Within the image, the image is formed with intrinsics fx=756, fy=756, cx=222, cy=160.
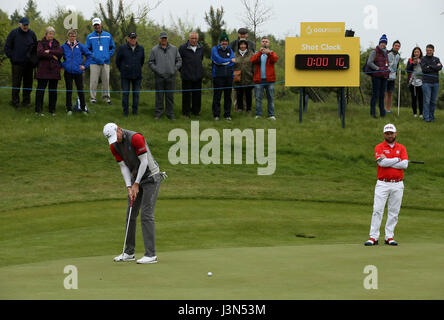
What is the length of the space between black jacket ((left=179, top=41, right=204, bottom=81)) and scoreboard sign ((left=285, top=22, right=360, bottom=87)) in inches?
112

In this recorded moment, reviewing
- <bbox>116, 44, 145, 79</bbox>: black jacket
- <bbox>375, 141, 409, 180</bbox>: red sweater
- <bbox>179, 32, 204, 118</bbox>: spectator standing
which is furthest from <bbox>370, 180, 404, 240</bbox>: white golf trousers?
<bbox>116, 44, 145, 79</bbox>: black jacket

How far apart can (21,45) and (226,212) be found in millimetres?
10280

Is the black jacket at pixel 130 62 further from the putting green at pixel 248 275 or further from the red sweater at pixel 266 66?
the putting green at pixel 248 275

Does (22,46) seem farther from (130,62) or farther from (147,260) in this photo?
(147,260)

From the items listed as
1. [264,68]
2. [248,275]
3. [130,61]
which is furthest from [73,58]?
[248,275]

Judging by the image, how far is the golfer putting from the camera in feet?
35.0

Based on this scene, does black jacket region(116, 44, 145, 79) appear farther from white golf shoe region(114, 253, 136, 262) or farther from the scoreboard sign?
white golf shoe region(114, 253, 136, 262)

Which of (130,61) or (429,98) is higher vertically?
(130,61)

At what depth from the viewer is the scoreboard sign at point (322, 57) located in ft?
80.4

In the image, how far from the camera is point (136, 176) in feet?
35.9

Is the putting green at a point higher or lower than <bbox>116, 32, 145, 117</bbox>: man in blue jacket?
lower

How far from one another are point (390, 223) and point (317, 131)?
1323cm

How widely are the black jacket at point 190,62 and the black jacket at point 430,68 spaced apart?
7296mm

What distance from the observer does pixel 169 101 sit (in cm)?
2489
